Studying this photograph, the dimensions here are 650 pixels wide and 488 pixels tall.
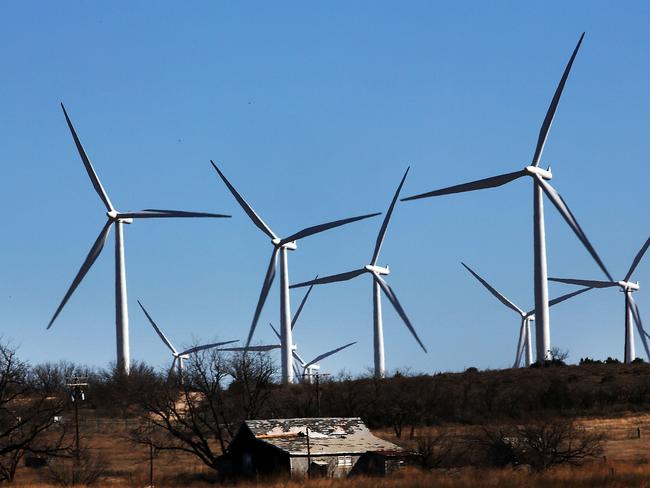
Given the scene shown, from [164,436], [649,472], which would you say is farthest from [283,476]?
[164,436]

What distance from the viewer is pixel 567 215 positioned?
9444 cm

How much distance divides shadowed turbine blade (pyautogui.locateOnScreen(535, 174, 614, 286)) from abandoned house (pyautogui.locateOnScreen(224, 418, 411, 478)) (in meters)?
26.6

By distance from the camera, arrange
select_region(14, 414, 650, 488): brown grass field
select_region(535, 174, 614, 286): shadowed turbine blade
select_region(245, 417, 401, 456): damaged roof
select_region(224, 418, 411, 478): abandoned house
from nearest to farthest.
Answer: select_region(14, 414, 650, 488): brown grass field, select_region(224, 418, 411, 478): abandoned house, select_region(245, 417, 401, 456): damaged roof, select_region(535, 174, 614, 286): shadowed turbine blade

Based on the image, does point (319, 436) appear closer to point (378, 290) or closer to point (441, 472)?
point (441, 472)

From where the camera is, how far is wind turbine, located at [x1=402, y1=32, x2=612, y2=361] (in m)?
93.9

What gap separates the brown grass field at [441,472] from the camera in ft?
176

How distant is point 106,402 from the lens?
422ft

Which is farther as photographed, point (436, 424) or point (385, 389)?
point (385, 389)

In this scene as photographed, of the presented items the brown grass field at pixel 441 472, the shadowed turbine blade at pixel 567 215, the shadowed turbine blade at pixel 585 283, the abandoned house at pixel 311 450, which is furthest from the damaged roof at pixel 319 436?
the shadowed turbine blade at pixel 585 283

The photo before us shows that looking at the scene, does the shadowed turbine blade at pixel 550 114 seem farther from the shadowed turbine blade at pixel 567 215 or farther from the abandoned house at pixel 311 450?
the abandoned house at pixel 311 450

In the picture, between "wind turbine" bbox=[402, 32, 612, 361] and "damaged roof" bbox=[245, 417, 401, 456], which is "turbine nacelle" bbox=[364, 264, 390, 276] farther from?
"damaged roof" bbox=[245, 417, 401, 456]

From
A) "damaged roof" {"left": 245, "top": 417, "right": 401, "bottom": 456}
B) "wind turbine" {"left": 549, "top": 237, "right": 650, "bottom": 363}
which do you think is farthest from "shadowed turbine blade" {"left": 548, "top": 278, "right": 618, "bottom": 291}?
"damaged roof" {"left": 245, "top": 417, "right": 401, "bottom": 456}

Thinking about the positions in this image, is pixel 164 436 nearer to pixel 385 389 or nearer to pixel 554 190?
pixel 385 389

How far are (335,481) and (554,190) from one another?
44.7 metres
